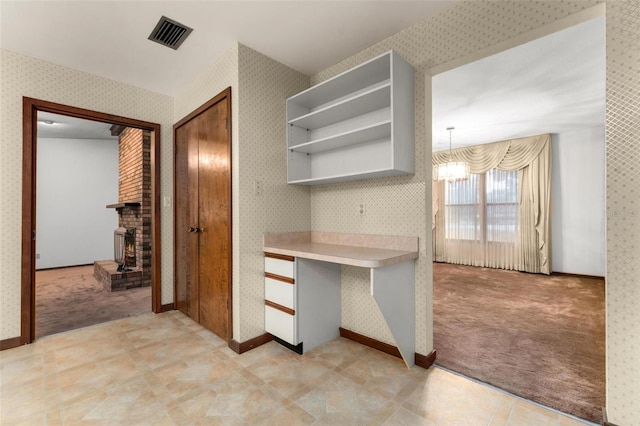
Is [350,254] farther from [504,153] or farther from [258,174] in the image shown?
[504,153]

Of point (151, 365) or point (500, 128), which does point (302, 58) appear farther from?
point (500, 128)

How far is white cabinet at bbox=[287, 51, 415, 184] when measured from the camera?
6.63ft

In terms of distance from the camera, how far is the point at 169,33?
2.26 meters

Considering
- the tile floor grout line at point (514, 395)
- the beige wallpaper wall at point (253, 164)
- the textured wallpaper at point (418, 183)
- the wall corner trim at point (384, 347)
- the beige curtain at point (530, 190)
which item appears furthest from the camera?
the beige curtain at point (530, 190)

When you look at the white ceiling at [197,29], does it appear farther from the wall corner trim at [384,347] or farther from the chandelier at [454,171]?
the chandelier at [454,171]

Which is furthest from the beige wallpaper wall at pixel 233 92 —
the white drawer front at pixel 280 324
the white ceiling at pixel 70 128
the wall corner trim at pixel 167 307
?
the white ceiling at pixel 70 128

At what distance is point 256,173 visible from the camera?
2.53 meters

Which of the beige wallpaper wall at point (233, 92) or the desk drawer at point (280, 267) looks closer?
the desk drawer at point (280, 267)

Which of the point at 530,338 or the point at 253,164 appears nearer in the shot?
the point at 253,164

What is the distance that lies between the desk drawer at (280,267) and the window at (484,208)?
17.2 feet

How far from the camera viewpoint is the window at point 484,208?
5754 mm

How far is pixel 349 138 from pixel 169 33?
163 cm

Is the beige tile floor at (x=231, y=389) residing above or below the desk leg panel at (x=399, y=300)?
below

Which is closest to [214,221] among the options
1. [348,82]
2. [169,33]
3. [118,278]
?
[169,33]
